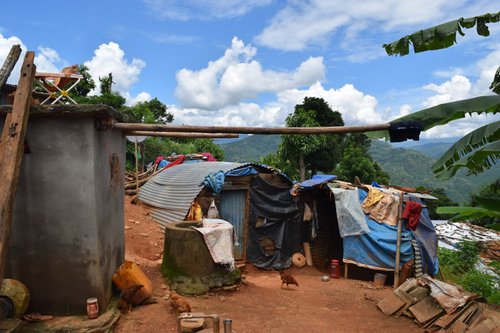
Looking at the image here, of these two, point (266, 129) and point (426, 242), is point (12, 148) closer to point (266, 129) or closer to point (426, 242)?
point (266, 129)

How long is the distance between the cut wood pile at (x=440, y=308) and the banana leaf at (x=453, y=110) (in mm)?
4499

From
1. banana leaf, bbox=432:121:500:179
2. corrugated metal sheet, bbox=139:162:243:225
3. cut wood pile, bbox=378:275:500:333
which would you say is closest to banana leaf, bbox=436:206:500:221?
banana leaf, bbox=432:121:500:179

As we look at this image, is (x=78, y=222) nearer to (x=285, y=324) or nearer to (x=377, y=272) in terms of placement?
(x=285, y=324)

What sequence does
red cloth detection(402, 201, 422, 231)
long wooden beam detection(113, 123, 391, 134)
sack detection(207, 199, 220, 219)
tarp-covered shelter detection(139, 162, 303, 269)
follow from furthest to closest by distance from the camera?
1. tarp-covered shelter detection(139, 162, 303, 269)
2. sack detection(207, 199, 220, 219)
3. red cloth detection(402, 201, 422, 231)
4. long wooden beam detection(113, 123, 391, 134)

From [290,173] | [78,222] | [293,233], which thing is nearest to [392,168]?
[290,173]

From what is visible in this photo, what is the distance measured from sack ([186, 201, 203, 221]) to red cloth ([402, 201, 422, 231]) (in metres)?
6.06

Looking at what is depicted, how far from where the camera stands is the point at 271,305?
27.5 feet

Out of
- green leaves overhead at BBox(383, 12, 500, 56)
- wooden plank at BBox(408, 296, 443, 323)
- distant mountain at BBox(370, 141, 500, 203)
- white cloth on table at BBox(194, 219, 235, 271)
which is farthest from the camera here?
distant mountain at BBox(370, 141, 500, 203)

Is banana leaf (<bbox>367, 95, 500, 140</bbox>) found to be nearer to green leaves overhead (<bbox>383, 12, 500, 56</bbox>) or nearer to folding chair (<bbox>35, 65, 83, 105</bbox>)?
green leaves overhead (<bbox>383, 12, 500, 56</bbox>)

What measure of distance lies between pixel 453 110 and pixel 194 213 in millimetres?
8395

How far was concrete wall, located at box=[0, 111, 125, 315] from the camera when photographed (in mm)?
5629

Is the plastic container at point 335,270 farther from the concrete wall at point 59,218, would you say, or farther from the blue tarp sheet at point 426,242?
the concrete wall at point 59,218

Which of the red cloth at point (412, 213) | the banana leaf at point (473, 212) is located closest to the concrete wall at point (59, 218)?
the banana leaf at point (473, 212)

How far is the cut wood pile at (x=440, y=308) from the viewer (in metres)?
7.52
